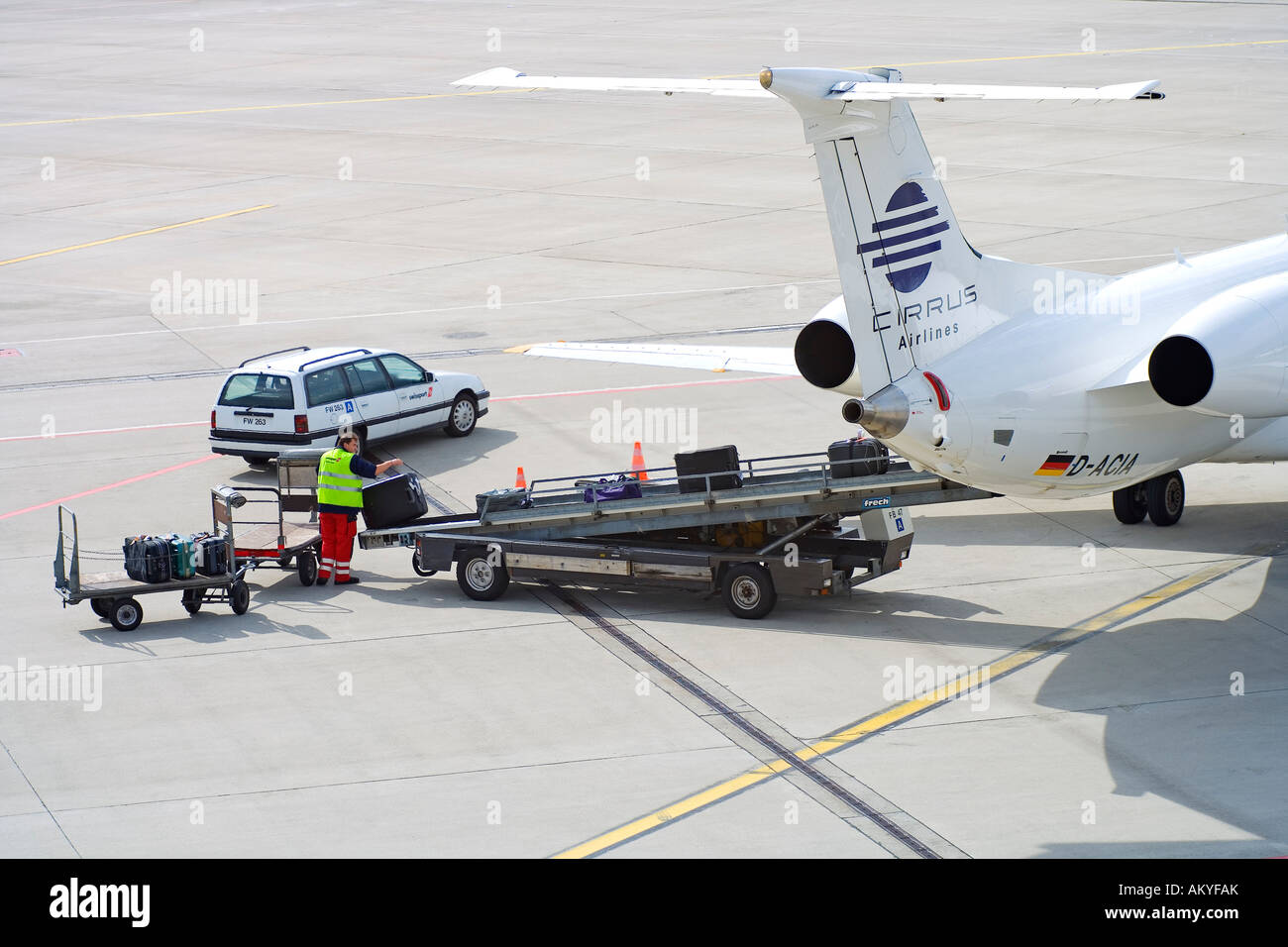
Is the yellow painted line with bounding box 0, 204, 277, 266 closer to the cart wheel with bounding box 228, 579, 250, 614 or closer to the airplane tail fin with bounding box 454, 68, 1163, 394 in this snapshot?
the cart wheel with bounding box 228, 579, 250, 614

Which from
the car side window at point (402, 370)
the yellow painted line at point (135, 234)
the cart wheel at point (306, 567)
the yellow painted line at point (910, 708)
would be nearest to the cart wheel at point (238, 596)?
the cart wheel at point (306, 567)

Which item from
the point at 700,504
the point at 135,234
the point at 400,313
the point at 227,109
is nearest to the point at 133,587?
the point at 700,504

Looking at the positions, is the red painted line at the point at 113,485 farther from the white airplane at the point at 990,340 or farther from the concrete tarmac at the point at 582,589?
the white airplane at the point at 990,340

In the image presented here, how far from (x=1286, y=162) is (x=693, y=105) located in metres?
23.1

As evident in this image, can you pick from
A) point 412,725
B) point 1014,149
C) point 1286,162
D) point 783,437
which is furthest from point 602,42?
point 412,725

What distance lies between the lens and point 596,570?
20.0m

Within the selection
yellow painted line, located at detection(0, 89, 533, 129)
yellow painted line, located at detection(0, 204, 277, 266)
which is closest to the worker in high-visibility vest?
yellow painted line, located at detection(0, 204, 277, 266)

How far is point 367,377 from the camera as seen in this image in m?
26.5

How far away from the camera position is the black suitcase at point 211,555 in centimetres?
1984

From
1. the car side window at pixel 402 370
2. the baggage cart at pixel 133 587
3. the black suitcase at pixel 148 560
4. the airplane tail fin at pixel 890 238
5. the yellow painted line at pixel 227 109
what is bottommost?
the baggage cart at pixel 133 587

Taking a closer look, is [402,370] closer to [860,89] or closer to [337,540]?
[337,540]

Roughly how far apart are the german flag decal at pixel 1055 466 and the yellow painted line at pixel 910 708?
2.04 m

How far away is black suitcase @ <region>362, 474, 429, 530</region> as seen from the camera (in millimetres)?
21188

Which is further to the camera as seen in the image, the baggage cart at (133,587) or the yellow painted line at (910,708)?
the baggage cart at (133,587)
